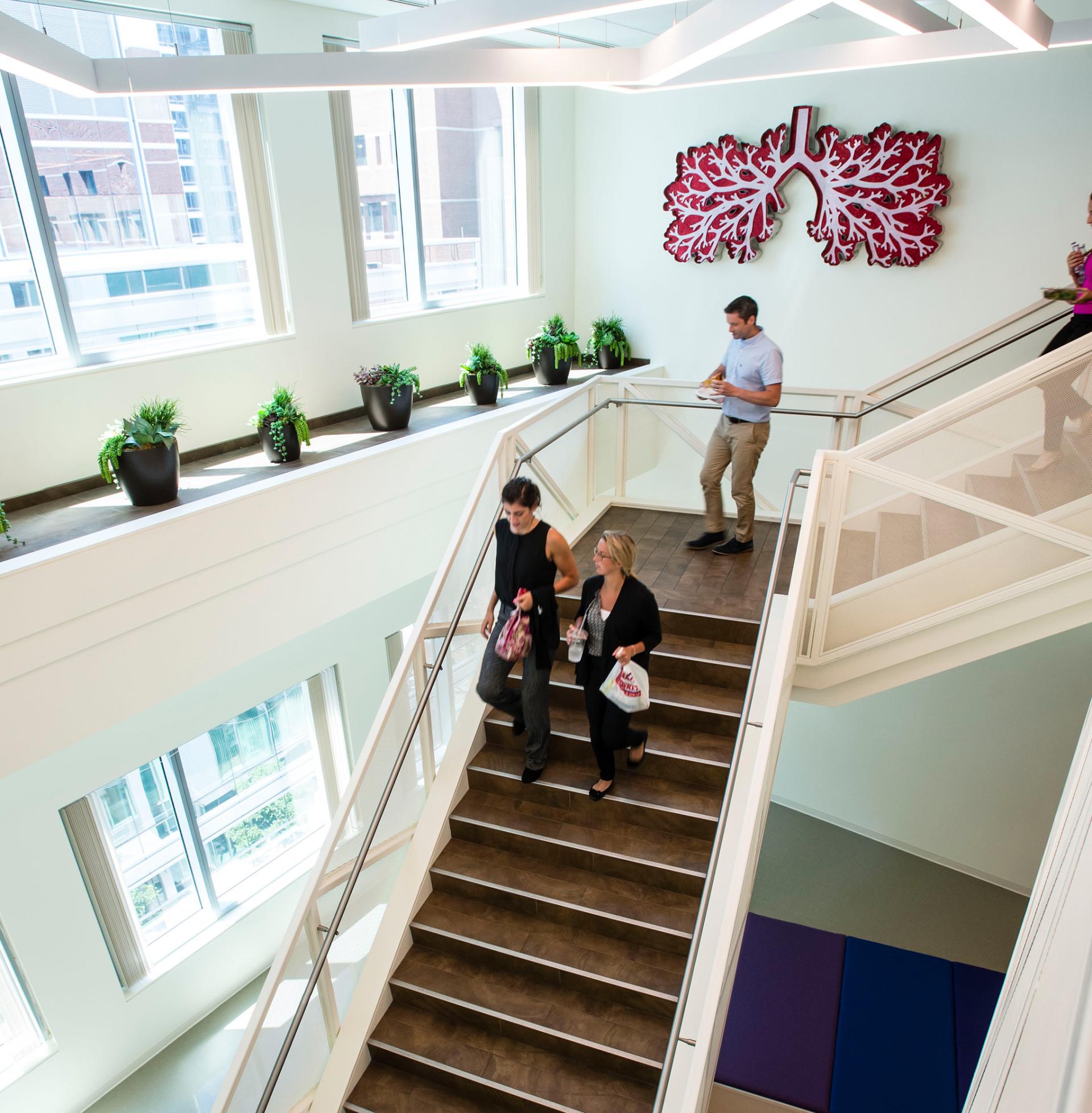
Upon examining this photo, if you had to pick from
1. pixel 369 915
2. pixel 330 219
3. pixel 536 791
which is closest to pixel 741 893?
pixel 536 791

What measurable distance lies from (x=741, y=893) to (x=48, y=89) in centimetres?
714

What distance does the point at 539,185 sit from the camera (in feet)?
33.7

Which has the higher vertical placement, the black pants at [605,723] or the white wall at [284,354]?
the white wall at [284,354]

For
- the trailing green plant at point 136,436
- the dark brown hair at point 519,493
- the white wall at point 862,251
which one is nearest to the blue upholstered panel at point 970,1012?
the dark brown hair at point 519,493

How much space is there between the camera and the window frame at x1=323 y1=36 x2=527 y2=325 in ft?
27.0

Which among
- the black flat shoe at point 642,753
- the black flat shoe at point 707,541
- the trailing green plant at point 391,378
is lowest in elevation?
the black flat shoe at point 642,753

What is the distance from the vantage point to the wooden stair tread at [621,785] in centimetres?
486

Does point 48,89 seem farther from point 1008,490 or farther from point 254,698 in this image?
point 1008,490

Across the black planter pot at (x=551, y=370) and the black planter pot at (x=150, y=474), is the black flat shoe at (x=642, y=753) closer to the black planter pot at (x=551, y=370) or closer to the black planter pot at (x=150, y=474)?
the black planter pot at (x=150, y=474)

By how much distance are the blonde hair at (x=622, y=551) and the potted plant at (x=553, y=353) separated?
596 cm

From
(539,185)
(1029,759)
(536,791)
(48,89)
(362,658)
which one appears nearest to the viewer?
(536,791)

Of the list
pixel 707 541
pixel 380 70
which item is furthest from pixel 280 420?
pixel 707 541

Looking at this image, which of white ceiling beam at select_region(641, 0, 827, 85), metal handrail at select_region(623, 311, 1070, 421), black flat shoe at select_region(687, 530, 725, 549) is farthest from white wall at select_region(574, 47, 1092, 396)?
white ceiling beam at select_region(641, 0, 827, 85)

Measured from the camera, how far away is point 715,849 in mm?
3938
